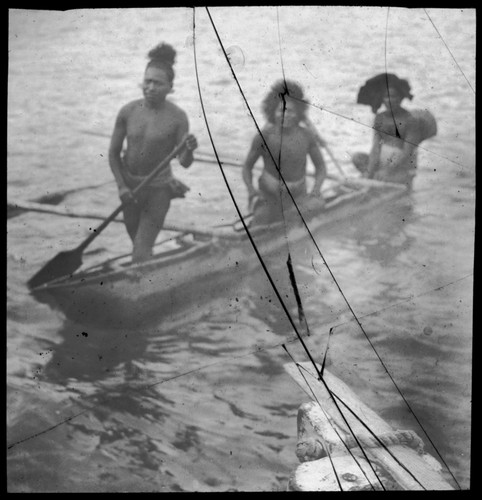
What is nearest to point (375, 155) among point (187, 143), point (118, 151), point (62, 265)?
point (187, 143)

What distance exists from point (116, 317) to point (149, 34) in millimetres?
847

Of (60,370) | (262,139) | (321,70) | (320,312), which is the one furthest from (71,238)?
(321,70)

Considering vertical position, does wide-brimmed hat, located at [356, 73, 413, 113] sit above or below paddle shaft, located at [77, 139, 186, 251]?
above

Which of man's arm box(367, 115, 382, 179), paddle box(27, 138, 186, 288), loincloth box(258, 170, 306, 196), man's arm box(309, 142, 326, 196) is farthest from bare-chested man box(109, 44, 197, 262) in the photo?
man's arm box(367, 115, 382, 179)

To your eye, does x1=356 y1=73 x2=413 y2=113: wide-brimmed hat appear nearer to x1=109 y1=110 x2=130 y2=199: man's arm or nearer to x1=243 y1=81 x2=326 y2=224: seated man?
x1=243 y1=81 x2=326 y2=224: seated man

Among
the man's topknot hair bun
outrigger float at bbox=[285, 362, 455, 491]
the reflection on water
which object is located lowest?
outrigger float at bbox=[285, 362, 455, 491]

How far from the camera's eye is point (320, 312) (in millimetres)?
2025

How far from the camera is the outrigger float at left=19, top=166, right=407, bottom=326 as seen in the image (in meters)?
2.02

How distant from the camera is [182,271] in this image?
6.69ft

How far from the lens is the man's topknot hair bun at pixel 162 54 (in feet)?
6.71

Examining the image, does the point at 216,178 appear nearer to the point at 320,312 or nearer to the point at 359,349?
the point at 320,312

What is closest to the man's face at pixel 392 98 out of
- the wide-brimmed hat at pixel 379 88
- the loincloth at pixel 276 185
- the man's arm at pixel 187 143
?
the wide-brimmed hat at pixel 379 88

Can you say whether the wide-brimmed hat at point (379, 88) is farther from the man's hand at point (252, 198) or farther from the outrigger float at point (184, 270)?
the man's hand at point (252, 198)

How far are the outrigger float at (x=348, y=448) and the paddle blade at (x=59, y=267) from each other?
27.3 inches
